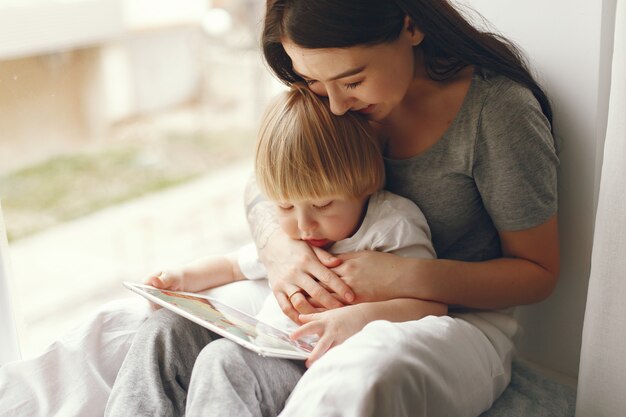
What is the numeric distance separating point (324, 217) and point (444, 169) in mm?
221

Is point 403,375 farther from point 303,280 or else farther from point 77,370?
point 77,370

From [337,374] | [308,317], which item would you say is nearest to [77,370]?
[308,317]

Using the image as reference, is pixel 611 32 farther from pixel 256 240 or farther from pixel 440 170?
pixel 256 240

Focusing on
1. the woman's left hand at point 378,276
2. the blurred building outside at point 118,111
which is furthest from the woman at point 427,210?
the blurred building outside at point 118,111

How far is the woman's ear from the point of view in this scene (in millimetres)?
1093

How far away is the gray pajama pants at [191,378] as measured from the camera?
975mm

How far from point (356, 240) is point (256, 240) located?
23cm

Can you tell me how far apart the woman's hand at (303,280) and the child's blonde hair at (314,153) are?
0.11m

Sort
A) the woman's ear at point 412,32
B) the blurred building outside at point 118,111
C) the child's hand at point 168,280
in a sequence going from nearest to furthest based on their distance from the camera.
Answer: the woman's ear at point 412,32 < the child's hand at point 168,280 < the blurred building outside at point 118,111

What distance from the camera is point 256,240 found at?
134 centimetres

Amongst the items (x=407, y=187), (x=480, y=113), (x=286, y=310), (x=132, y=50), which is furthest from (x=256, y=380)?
(x=132, y=50)

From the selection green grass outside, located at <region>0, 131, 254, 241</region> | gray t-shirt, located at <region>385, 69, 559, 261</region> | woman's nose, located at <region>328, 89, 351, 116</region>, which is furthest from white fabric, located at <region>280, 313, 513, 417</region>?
green grass outside, located at <region>0, 131, 254, 241</region>

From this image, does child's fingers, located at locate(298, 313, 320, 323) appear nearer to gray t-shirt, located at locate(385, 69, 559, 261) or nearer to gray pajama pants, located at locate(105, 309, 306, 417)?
gray pajama pants, located at locate(105, 309, 306, 417)

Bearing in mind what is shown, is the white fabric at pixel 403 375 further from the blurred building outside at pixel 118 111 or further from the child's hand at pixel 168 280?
the blurred building outside at pixel 118 111
